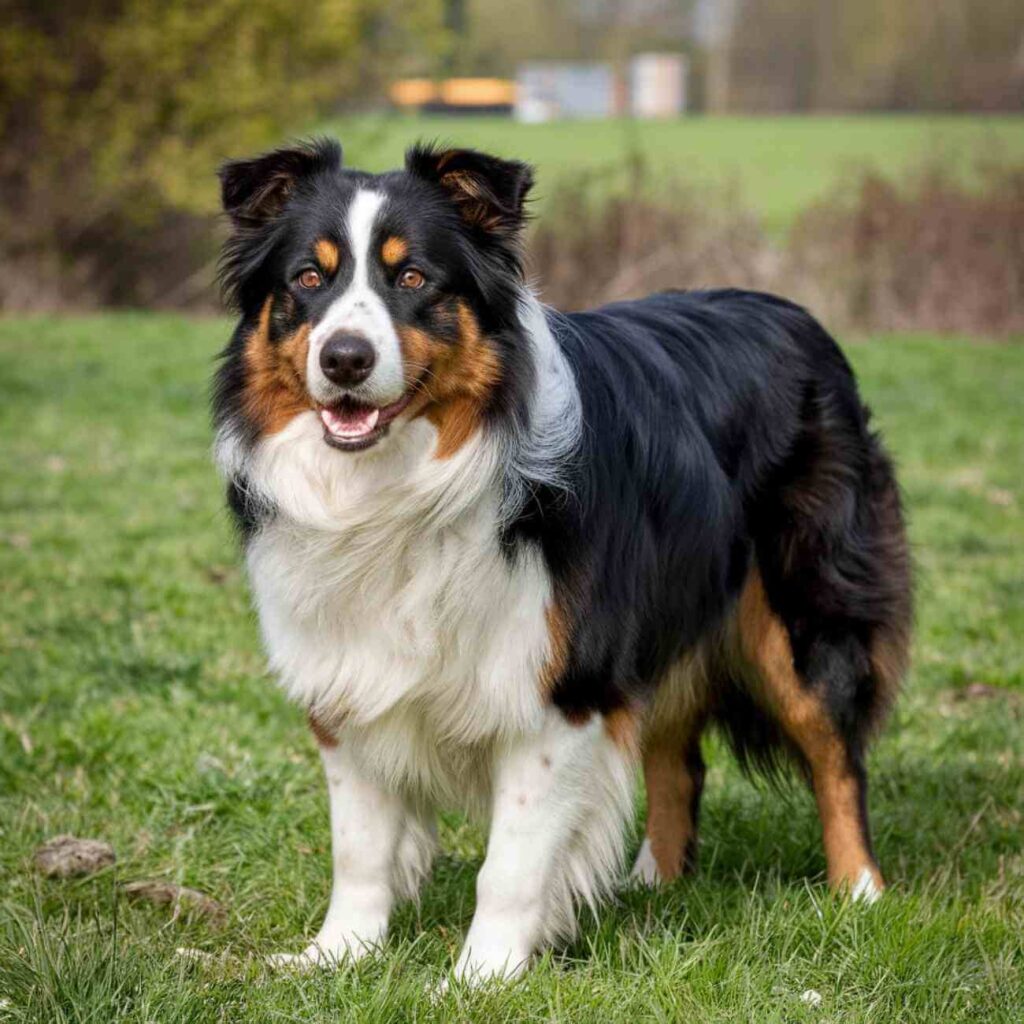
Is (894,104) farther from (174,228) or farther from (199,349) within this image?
(199,349)

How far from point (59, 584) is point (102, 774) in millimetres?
2435

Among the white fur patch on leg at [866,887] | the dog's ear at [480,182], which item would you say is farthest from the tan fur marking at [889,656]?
the dog's ear at [480,182]

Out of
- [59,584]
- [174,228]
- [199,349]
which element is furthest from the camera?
[174,228]

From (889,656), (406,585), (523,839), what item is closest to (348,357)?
(406,585)

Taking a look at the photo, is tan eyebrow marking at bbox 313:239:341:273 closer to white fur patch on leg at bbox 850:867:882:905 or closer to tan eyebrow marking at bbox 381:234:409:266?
tan eyebrow marking at bbox 381:234:409:266

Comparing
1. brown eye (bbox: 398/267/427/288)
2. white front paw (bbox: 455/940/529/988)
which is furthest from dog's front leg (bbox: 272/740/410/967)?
brown eye (bbox: 398/267/427/288)

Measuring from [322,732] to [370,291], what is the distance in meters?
1.17

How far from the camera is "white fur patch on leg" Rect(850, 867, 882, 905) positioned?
13.0 feet

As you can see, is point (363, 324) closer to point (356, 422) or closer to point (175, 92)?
point (356, 422)

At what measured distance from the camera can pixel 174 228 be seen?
20094mm

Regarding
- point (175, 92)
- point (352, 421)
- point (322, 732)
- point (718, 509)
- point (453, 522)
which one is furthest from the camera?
point (175, 92)

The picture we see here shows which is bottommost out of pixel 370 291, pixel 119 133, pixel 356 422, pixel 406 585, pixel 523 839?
pixel 523 839

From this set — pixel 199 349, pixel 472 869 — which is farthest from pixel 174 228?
pixel 472 869

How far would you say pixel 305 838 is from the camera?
452 cm
